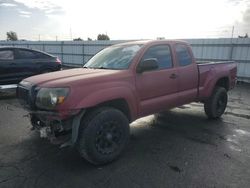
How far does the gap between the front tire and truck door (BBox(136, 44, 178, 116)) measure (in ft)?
1.97

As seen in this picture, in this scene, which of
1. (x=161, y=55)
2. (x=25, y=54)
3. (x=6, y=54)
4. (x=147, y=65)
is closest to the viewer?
(x=147, y=65)

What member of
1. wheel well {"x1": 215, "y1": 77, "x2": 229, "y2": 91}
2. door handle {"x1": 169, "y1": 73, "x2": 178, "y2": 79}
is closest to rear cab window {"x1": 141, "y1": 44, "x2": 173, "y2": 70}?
door handle {"x1": 169, "y1": 73, "x2": 178, "y2": 79}

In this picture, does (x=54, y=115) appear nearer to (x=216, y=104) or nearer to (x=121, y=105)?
(x=121, y=105)

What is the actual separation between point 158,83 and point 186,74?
95 centimetres

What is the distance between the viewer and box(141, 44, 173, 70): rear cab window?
485 centimetres

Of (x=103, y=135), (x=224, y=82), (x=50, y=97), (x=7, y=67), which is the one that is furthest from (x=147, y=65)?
(x=7, y=67)

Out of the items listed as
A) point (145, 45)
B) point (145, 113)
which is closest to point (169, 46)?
point (145, 45)

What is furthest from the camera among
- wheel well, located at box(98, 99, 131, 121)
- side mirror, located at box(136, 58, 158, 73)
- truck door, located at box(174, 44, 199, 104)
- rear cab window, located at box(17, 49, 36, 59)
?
rear cab window, located at box(17, 49, 36, 59)

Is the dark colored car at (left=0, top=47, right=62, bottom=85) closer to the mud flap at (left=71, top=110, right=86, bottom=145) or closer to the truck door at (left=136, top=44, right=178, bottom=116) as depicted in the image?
the truck door at (left=136, top=44, right=178, bottom=116)

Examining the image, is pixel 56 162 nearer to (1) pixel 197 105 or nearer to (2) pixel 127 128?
(2) pixel 127 128

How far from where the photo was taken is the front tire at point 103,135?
12.4 ft

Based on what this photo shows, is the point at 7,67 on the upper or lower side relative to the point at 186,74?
lower

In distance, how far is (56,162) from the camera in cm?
411

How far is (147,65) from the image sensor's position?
14.3 feet
